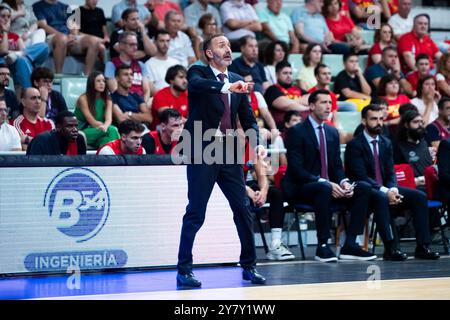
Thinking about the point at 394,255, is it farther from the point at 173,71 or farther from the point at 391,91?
the point at 391,91

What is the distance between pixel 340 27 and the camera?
1642cm

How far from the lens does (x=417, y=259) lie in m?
10.9

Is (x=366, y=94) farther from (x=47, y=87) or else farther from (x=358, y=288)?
(x=358, y=288)

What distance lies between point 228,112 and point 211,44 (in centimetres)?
61

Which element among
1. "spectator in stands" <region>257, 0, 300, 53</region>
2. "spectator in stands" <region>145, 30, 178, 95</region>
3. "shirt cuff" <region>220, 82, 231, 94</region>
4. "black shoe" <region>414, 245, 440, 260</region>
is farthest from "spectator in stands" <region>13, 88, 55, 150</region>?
"spectator in stands" <region>257, 0, 300, 53</region>

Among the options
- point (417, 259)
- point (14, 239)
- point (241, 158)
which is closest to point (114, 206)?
point (14, 239)

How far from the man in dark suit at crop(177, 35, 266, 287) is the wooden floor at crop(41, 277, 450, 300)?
0.48 metres

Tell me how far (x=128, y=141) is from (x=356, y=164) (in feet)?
9.17

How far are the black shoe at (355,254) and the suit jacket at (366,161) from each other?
2.98 feet

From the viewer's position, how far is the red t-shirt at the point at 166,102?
12773 millimetres

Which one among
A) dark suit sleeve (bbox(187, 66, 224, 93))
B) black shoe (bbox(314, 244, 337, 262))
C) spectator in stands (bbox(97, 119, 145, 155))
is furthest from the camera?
black shoe (bbox(314, 244, 337, 262))

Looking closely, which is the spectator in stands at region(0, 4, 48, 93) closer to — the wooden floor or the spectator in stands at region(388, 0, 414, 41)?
the wooden floor

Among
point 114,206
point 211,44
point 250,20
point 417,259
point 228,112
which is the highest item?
point 250,20

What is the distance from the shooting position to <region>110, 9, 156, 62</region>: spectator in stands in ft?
45.0
